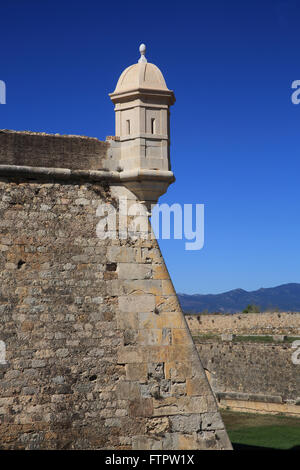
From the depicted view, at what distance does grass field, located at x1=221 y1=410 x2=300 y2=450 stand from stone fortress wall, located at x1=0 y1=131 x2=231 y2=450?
8.50 meters

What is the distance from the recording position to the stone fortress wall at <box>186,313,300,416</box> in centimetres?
2216

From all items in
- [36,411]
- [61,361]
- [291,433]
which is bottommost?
[291,433]

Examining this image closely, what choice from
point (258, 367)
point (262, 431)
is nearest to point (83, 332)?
point (262, 431)

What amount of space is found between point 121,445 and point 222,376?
18327 mm

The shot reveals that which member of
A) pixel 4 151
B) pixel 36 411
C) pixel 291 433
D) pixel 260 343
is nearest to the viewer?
pixel 36 411

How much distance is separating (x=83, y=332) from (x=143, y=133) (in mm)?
2929

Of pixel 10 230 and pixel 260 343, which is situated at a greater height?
pixel 10 230

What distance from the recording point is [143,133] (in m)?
8.61

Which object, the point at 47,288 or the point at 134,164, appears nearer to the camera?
the point at 47,288

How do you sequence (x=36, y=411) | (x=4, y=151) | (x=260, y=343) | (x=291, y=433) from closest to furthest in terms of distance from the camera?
(x=36, y=411)
(x=4, y=151)
(x=291, y=433)
(x=260, y=343)

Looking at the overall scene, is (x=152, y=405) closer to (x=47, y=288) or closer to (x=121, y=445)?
(x=121, y=445)

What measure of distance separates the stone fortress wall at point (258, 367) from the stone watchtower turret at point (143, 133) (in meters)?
14.8

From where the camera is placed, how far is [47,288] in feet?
26.2

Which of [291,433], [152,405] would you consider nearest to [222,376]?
[291,433]
